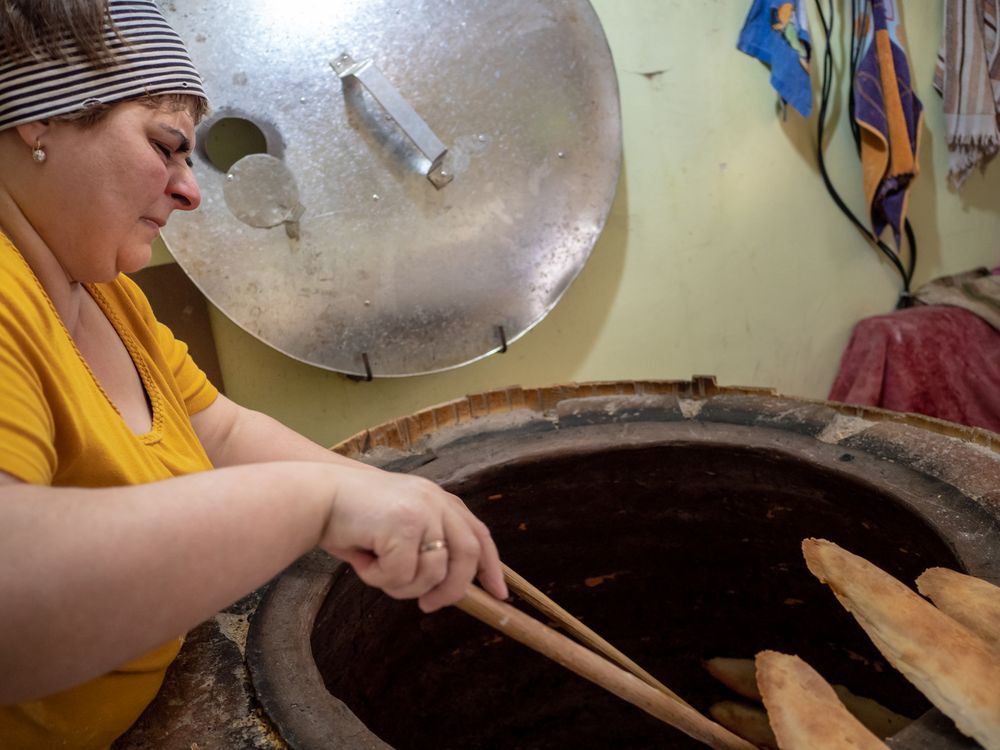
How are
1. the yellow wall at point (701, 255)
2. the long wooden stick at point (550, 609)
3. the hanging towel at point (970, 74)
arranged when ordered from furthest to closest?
the hanging towel at point (970, 74)
the yellow wall at point (701, 255)
the long wooden stick at point (550, 609)

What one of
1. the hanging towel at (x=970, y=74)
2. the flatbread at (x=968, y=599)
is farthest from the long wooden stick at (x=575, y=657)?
the hanging towel at (x=970, y=74)

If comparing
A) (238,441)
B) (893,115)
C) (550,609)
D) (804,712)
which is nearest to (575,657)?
(550,609)

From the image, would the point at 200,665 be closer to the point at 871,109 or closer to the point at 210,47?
the point at 210,47

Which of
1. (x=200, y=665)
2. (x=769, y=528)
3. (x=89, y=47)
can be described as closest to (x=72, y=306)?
(x=89, y=47)

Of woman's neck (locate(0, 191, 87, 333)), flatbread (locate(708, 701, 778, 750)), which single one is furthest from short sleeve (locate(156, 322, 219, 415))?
flatbread (locate(708, 701, 778, 750))

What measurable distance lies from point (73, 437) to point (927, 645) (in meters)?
1.09

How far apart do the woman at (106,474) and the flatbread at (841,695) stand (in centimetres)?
120

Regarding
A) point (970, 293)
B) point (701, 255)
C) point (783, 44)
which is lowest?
point (970, 293)

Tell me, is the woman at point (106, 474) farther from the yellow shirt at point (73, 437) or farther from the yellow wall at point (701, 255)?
the yellow wall at point (701, 255)

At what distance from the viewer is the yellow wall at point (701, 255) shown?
2.73 meters

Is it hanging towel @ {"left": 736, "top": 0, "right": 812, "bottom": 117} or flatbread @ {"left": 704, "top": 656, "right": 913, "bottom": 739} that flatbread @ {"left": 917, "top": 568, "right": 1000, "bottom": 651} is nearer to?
flatbread @ {"left": 704, "top": 656, "right": 913, "bottom": 739}

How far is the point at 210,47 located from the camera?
1980 mm

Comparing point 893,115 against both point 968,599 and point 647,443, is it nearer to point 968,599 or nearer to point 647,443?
point 647,443

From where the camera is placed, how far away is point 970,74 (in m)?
3.20
